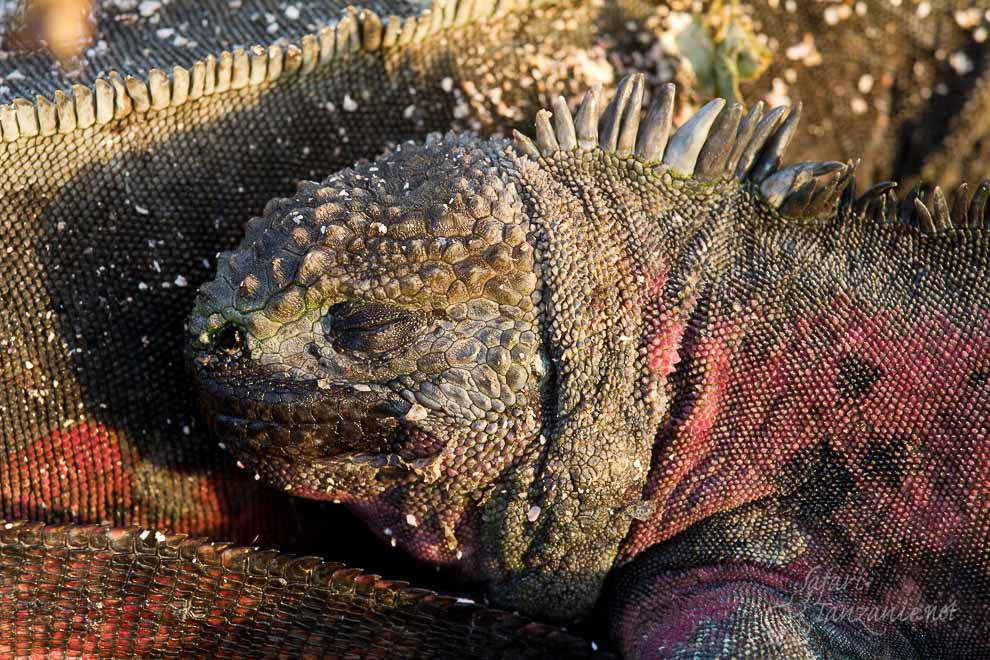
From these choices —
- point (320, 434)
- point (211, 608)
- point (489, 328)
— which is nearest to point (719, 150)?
point (489, 328)

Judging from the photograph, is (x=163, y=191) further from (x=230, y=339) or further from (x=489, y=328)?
(x=489, y=328)

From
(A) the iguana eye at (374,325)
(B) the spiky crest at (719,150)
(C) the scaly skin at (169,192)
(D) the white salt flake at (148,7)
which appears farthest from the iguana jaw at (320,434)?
(D) the white salt flake at (148,7)

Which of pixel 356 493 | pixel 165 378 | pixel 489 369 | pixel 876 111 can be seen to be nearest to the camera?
pixel 489 369

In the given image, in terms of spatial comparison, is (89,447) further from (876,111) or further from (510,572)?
(876,111)

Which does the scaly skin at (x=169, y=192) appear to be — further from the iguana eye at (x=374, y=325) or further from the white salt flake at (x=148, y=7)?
the iguana eye at (x=374, y=325)

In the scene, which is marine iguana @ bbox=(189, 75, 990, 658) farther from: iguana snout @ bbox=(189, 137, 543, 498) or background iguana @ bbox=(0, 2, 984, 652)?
background iguana @ bbox=(0, 2, 984, 652)

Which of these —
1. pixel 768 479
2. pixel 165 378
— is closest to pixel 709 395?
pixel 768 479

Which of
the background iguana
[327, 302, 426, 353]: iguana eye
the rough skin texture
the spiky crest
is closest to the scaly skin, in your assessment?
the background iguana

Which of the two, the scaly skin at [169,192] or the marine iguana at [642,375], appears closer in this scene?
the marine iguana at [642,375]
